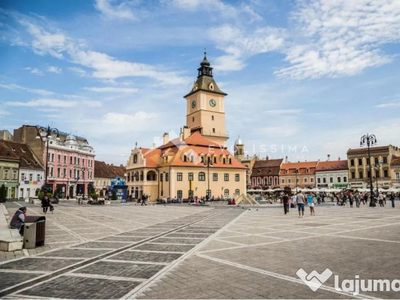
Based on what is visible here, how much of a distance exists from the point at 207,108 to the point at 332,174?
38.3m

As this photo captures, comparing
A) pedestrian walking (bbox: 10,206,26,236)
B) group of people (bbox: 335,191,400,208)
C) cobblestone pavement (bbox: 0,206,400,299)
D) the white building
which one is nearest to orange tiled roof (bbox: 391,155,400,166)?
the white building

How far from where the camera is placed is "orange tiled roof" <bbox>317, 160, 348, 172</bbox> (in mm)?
84700

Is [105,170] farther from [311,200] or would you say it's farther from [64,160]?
[311,200]

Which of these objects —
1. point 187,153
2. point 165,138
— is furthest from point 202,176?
point 165,138

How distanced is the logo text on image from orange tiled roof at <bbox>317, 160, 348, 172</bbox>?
83319 millimetres

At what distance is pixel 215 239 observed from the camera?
12484mm

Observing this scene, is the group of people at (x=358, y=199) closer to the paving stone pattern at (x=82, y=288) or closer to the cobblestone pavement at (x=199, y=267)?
the cobblestone pavement at (x=199, y=267)

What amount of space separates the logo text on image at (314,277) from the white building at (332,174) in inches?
3148

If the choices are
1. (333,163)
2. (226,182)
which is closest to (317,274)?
(226,182)

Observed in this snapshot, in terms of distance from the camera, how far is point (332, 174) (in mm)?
85375

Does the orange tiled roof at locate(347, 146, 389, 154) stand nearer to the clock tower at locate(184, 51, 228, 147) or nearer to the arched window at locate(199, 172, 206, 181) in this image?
the clock tower at locate(184, 51, 228, 147)

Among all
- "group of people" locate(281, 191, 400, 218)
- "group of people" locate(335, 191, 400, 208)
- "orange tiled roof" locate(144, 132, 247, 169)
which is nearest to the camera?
"group of people" locate(281, 191, 400, 218)

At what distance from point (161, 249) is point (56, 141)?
209 ft

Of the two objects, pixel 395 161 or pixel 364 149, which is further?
pixel 364 149
